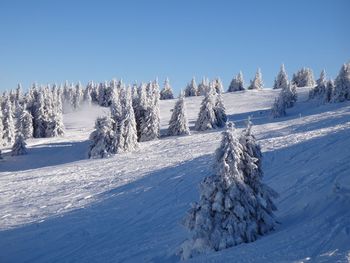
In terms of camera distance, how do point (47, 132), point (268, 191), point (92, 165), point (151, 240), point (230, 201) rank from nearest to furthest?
point (230, 201) → point (268, 191) → point (151, 240) → point (92, 165) → point (47, 132)

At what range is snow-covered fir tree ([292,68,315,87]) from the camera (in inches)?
4858

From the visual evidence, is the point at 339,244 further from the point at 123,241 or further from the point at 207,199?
the point at 123,241

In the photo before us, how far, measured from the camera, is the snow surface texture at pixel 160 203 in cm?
1529

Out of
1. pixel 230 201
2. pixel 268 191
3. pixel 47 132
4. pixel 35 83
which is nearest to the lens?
pixel 230 201

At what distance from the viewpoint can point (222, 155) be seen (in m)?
16.6

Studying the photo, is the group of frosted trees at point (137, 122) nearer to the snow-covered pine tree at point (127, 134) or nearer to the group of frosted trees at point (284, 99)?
the snow-covered pine tree at point (127, 134)

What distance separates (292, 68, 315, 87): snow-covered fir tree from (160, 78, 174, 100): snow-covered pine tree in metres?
38.5

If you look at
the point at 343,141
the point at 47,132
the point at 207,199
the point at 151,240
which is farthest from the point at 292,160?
the point at 47,132

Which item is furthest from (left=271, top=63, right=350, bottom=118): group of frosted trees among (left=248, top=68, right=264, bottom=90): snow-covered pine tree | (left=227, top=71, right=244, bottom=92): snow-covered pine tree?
(left=227, top=71, right=244, bottom=92): snow-covered pine tree

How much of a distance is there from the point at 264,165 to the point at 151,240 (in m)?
13.1

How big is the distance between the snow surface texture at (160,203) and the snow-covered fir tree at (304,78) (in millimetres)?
75913

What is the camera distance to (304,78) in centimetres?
12362

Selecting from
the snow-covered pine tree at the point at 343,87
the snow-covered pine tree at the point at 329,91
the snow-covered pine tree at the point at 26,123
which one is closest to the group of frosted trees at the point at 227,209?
the snow-covered pine tree at the point at 343,87

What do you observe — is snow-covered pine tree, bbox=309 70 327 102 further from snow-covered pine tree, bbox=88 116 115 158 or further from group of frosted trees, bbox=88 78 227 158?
snow-covered pine tree, bbox=88 116 115 158
